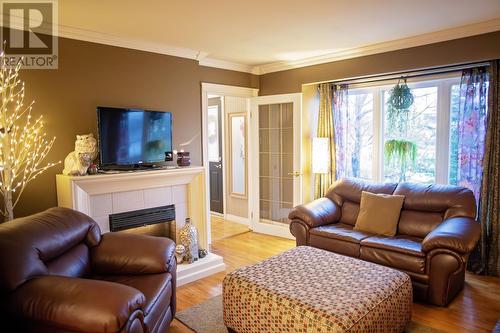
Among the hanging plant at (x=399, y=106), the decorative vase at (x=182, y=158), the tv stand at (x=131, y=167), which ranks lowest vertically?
the tv stand at (x=131, y=167)

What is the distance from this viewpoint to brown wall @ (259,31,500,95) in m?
3.37

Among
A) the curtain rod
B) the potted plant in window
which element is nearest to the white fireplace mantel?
the curtain rod

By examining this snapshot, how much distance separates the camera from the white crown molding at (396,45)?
331 cm

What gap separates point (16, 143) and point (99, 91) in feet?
3.06

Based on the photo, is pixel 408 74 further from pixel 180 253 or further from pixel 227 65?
pixel 180 253

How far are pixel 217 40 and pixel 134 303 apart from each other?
289cm

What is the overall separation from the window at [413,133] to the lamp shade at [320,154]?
38cm

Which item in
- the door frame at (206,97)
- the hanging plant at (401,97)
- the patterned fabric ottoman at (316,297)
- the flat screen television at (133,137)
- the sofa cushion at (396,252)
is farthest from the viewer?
the door frame at (206,97)

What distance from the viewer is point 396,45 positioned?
3869mm

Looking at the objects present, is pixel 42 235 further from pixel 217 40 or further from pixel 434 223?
pixel 434 223

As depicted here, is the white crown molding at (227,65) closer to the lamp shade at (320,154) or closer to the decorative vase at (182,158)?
the decorative vase at (182,158)

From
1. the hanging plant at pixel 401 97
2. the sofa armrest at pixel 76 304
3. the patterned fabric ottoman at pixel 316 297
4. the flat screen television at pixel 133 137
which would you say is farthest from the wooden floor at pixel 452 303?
the hanging plant at pixel 401 97

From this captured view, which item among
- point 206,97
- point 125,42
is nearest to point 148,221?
A: point 206,97

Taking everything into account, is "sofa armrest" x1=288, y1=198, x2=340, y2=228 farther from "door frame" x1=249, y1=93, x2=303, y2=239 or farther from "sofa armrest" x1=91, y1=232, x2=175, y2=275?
"sofa armrest" x1=91, y1=232, x2=175, y2=275
